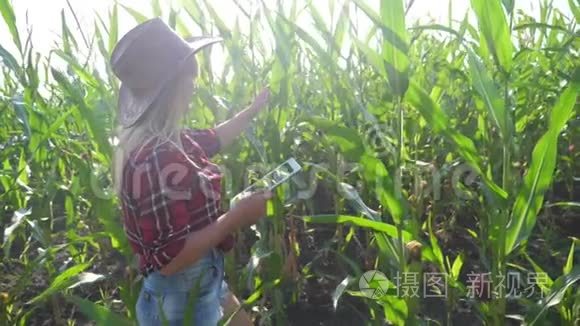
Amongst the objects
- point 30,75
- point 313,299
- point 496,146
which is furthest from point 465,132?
point 30,75

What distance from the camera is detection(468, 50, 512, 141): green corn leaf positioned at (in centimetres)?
105

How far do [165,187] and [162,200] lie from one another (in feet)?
0.07

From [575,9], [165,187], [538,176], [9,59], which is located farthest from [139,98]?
[575,9]

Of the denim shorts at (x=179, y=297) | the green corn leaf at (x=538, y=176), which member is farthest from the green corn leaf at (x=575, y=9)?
the denim shorts at (x=179, y=297)

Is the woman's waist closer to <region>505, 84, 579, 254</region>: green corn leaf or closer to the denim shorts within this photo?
the denim shorts

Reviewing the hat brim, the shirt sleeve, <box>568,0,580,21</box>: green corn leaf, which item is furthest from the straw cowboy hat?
<box>568,0,580,21</box>: green corn leaf

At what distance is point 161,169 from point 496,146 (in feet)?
2.89

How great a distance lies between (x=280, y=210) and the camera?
53.5 inches

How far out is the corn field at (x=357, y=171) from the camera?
105 centimetres

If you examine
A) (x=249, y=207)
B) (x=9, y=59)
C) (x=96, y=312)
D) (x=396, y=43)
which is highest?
(x=9, y=59)

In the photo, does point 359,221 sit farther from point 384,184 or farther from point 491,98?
point 491,98

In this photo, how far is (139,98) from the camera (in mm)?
1098

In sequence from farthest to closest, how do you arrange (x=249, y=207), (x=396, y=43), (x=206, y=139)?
(x=206, y=139) → (x=249, y=207) → (x=396, y=43)

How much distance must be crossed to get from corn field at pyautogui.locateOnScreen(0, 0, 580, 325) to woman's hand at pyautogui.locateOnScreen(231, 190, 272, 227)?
0.10 meters
